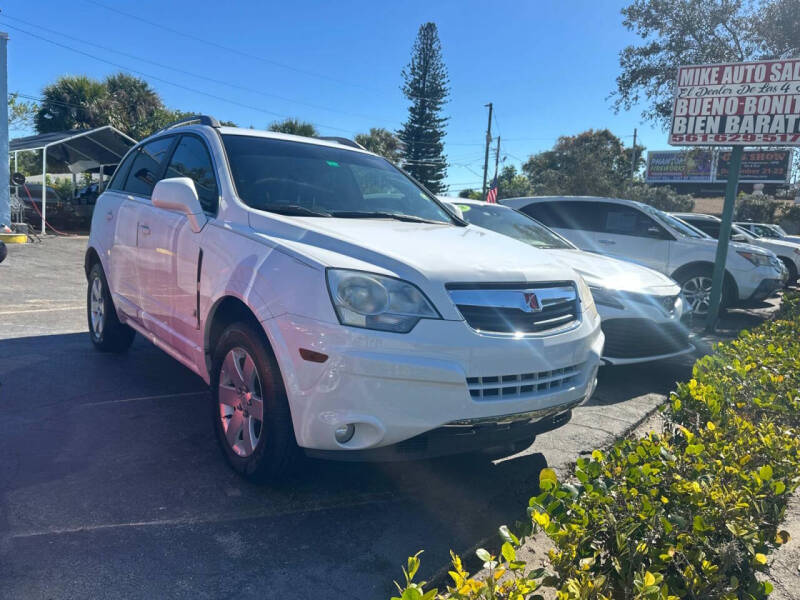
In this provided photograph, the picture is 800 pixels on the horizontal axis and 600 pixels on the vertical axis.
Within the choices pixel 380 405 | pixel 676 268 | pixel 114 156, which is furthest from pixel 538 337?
pixel 114 156

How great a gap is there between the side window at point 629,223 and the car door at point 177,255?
23.0 ft

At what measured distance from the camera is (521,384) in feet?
9.05

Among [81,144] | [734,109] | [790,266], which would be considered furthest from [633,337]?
[81,144]

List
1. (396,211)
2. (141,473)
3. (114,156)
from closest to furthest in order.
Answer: (141,473), (396,211), (114,156)

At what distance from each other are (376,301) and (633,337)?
3168 mm

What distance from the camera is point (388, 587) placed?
2273 mm

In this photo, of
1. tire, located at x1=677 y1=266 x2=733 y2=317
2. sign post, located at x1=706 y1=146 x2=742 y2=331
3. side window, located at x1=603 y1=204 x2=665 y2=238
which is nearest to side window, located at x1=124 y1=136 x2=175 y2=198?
sign post, located at x1=706 y1=146 x2=742 y2=331

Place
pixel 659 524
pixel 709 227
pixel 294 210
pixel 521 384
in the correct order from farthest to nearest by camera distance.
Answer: pixel 709 227 < pixel 294 210 < pixel 521 384 < pixel 659 524

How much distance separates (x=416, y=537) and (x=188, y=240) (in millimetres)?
2069

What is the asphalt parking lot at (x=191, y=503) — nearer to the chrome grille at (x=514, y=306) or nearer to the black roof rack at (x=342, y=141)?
the chrome grille at (x=514, y=306)

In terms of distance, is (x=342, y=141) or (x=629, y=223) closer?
(x=342, y=141)

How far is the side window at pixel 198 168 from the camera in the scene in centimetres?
352

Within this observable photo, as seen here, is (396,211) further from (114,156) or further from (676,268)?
(114,156)

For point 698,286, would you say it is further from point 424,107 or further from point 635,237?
point 424,107
